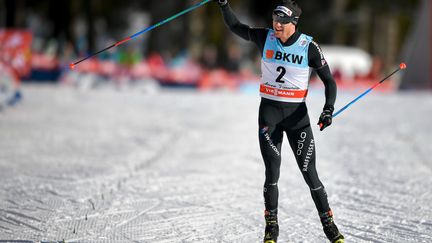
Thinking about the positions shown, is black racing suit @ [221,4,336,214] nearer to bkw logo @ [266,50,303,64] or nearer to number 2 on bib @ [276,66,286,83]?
bkw logo @ [266,50,303,64]

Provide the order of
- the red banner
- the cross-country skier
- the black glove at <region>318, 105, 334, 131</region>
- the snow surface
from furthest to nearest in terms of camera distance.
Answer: the red banner < the snow surface < the cross-country skier < the black glove at <region>318, 105, 334, 131</region>

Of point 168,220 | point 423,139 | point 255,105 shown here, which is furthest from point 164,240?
point 255,105

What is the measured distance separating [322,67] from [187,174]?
446 cm

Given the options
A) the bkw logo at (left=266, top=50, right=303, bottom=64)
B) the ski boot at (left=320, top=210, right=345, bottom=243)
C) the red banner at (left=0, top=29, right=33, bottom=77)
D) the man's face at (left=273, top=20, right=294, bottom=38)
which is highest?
the man's face at (left=273, top=20, right=294, bottom=38)

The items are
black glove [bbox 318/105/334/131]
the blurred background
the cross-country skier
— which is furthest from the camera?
the blurred background

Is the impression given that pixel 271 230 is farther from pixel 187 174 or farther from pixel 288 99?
pixel 187 174

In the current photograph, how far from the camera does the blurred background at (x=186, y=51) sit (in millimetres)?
23875

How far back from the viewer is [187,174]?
1020 centimetres

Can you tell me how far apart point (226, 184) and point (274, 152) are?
337cm

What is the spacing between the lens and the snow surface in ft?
22.6

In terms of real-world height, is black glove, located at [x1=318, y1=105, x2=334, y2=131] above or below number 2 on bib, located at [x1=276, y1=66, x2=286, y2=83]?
below

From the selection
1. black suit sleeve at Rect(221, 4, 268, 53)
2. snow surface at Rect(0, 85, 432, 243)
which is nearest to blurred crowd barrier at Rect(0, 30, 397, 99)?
snow surface at Rect(0, 85, 432, 243)

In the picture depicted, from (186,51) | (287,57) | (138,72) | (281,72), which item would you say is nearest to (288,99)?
(281,72)

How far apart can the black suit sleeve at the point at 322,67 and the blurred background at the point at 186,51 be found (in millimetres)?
11388
